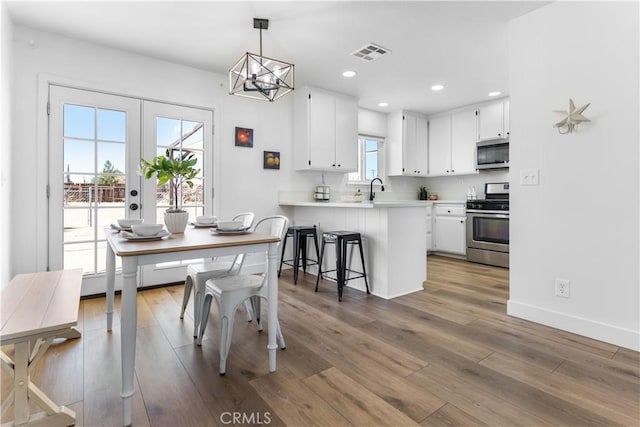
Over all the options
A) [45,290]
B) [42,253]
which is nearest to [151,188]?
[42,253]

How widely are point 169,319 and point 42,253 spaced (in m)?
1.46

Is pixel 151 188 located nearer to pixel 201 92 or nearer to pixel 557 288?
pixel 201 92

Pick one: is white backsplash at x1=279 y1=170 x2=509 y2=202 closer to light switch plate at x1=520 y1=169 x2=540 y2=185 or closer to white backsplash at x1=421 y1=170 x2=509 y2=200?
white backsplash at x1=421 y1=170 x2=509 y2=200

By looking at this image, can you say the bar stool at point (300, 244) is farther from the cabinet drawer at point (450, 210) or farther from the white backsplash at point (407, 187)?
the cabinet drawer at point (450, 210)

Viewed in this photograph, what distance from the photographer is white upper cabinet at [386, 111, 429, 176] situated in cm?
548

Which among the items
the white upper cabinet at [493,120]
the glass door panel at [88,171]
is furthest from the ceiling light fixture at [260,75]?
the white upper cabinet at [493,120]

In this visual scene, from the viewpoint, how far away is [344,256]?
10.6 ft

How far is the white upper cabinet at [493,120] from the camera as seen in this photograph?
471cm

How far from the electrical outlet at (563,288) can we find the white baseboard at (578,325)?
0.46ft

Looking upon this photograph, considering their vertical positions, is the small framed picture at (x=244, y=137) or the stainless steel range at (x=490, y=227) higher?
the small framed picture at (x=244, y=137)

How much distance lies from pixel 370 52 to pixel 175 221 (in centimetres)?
254

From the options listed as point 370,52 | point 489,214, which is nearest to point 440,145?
point 489,214

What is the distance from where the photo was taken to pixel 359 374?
1.78 metres
